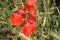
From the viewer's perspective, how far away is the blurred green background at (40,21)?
191 cm

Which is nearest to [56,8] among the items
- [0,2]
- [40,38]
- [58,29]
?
[58,29]

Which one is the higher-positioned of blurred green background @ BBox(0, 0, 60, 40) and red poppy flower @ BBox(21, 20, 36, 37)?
red poppy flower @ BBox(21, 20, 36, 37)

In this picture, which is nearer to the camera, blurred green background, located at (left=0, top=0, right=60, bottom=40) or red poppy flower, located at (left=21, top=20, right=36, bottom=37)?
red poppy flower, located at (left=21, top=20, right=36, bottom=37)

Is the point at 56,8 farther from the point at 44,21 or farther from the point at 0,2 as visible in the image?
the point at 0,2

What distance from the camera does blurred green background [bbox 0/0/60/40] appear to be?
1906 millimetres

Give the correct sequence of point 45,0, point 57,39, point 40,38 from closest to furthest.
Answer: point 57,39
point 40,38
point 45,0

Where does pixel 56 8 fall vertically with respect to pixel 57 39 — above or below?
above

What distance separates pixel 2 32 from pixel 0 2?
13.9 inches

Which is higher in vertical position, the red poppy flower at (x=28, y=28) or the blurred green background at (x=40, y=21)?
the red poppy flower at (x=28, y=28)

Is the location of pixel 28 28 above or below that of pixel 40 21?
above

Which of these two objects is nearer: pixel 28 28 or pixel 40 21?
pixel 28 28

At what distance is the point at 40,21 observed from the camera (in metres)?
2.09

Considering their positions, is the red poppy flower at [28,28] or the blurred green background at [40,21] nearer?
the red poppy flower at [28,28]

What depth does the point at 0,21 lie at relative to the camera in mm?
1979
